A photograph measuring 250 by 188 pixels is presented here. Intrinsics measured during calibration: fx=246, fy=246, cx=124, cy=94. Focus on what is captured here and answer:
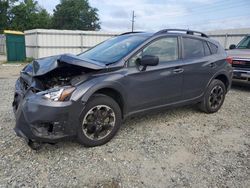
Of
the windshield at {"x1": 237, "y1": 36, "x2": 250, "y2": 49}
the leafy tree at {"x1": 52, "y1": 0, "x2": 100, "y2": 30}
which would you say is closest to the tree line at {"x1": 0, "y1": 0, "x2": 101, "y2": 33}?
the leafy tree at {"x1": 52, "y1": 0, "x2": 100, "y2": 30}

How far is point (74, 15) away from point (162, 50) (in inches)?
2181

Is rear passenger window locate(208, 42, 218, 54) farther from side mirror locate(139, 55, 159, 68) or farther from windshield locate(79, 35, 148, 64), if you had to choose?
side mirror locate(139, 55, 159, 68)

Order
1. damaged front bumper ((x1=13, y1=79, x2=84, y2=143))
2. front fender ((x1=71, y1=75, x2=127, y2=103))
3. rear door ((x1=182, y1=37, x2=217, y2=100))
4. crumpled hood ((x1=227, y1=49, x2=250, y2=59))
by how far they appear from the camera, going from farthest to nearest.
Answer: crumpled hood ((x1=227, y1=49, x2=250, y2=59)) → rear door ((x1=182, y1=37, x2=217, y2=100)) → front fender ((x1=71, y1=75, x2=127, y2=103)) → damaged front bumper ((x1=13, y1=79, x2=84, y2=143))

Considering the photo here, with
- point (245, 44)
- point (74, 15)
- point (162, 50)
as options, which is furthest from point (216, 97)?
point (74, 15)

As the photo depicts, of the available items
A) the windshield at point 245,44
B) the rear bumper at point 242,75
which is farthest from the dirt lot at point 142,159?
the windshield at point 245,44

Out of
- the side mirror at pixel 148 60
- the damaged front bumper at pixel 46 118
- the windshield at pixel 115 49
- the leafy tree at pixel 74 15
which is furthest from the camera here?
the leafy tree at pixel 74 15

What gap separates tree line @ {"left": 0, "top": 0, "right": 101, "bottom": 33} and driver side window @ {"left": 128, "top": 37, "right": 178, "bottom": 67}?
42.8m

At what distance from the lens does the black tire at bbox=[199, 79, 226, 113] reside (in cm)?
511

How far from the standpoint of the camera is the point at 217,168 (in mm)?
3148

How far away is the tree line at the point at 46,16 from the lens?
136ft

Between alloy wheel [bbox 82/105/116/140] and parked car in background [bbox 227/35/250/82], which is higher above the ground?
parked car in background [bbox 227/35/250/82]

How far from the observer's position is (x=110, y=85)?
349 cm

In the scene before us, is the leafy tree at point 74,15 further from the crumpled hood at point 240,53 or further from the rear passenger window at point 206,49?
the rear passenger window at point 206,49

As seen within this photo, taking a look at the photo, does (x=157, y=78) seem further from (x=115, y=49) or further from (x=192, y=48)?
(x=192, y=48)
